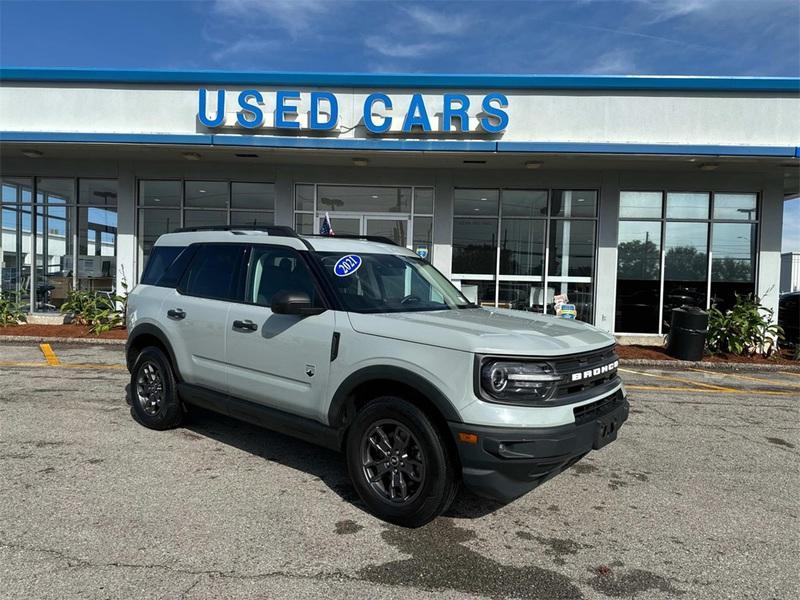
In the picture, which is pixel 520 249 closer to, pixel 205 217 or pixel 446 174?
pixel 446 174

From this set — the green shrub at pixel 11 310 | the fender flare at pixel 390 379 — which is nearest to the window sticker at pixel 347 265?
the fender flare at pixel 390 379

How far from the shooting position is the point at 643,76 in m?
11.4

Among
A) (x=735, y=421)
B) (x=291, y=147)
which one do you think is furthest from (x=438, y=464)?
(x=291, y=147)

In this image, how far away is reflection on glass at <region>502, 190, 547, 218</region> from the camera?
12.9 m

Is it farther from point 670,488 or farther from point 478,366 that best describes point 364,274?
point 670,488

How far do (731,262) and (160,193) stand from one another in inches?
539

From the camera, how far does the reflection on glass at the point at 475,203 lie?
42.3ft

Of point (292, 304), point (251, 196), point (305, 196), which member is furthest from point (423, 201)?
point (292, 304)

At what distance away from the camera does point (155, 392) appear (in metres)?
5.40

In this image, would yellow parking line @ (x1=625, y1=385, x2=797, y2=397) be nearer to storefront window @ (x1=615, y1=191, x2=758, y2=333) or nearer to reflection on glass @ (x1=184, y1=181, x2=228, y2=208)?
storefront window @ (x1=615, y1=191, x2=758, y2=333)

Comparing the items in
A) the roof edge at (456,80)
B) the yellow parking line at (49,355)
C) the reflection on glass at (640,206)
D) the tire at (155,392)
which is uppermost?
the roof edge at (456,80)

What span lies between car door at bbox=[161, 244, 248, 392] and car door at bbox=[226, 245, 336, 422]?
151mm

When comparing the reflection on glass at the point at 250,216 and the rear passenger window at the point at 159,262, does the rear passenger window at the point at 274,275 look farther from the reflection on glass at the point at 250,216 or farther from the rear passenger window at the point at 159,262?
the reflection on glass at the point at 250,216

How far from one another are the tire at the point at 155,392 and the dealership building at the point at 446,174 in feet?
22.4
